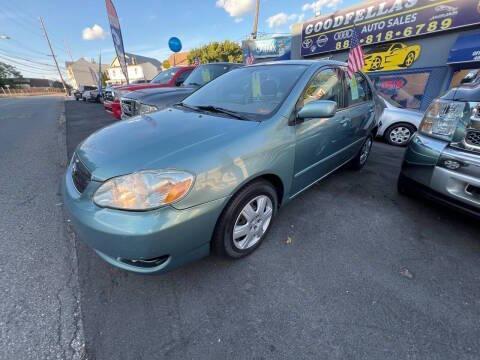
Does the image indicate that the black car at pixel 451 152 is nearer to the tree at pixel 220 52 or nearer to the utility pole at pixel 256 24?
the utility pole at pixel 256 24

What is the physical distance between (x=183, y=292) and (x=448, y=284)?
206 cm

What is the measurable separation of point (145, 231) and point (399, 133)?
633 centimetres

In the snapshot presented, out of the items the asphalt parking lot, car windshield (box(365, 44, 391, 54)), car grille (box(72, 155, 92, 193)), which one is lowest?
the asphalt parking lot

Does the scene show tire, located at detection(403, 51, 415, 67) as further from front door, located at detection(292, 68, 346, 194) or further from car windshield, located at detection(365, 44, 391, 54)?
front door, located at detection(292, 68, 346, 194)

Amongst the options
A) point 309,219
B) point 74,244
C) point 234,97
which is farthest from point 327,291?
point 74,244

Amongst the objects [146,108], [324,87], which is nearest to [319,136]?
[324,87]

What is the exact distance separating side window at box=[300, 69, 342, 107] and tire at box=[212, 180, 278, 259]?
0.92 metres

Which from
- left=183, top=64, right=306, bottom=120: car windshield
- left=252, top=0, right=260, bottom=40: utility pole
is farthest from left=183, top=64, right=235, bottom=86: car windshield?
left=252, top=0, right=260, bottom=40: utility pole

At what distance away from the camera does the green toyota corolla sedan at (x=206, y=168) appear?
4.70ft

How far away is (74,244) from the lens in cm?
225

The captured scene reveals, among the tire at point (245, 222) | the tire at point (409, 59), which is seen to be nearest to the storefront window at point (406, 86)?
the tire at point (409, 59)

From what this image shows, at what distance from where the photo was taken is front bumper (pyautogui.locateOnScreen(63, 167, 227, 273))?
1.38 m

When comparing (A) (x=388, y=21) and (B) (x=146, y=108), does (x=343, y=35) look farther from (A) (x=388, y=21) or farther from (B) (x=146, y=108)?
(B) (x=146, y=108)

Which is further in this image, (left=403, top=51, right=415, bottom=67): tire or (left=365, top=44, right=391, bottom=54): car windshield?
(left=365, top=44, right=391, bottom=54): car windshield
